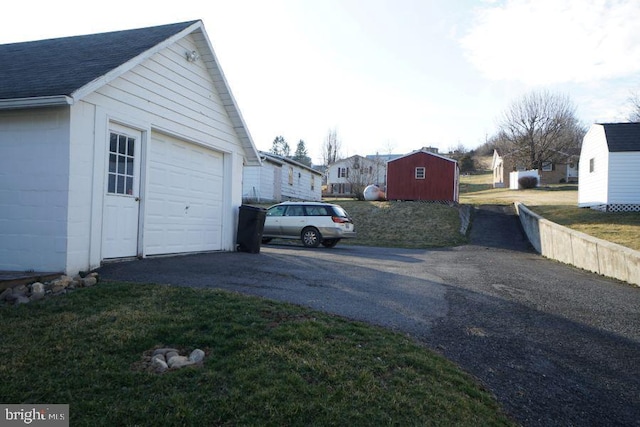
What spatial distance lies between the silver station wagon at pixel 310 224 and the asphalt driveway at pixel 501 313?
556 cm

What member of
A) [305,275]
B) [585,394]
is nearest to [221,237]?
[305,275]

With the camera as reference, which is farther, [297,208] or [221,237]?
[297,208]

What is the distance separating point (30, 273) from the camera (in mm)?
5988

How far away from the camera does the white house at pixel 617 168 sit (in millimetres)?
20391

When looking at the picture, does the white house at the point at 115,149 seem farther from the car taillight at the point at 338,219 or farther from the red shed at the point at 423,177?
the red shed at the point at 423,177

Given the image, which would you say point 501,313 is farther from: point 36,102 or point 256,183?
point 256,183

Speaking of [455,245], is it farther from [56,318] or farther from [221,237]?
[56,318]

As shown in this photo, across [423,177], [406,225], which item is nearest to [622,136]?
[406,225]

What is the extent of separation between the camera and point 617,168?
20.6 meters

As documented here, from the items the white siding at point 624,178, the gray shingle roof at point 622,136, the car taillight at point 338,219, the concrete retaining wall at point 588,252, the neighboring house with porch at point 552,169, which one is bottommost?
the concrete retaining wall at point 588,252

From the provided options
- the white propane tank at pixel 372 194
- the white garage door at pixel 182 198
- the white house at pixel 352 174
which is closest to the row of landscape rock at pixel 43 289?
the white garage door at pixel 182 198

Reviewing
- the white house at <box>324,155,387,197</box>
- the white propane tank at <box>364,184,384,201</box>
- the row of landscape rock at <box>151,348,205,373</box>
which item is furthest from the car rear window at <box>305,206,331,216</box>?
the white house at <box>324,155,387,197</box>

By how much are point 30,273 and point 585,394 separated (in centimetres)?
671

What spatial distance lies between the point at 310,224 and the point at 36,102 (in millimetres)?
10506
